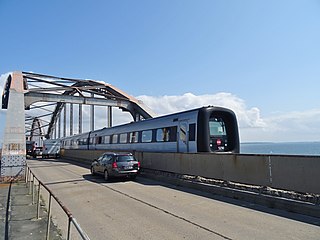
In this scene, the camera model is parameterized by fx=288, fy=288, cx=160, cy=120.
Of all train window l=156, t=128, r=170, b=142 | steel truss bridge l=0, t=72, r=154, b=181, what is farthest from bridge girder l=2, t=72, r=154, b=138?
train window l=156, t=128, r=170, b=142

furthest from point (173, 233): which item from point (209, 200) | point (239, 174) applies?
point (239, 174)

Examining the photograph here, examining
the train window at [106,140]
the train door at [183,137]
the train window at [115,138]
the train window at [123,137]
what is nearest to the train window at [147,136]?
the train window at [123,137]

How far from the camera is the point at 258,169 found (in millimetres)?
10164

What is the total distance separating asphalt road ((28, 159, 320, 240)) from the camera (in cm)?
619

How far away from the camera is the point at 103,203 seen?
991 centimetres

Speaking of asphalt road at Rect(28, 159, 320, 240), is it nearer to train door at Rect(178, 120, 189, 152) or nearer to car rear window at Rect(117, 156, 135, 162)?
car rear window at Rect(117, 156, 135, 162)

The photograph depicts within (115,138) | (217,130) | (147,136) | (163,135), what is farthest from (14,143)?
(217,130)

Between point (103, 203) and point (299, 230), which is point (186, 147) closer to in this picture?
point (103, 203)

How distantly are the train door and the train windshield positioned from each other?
4.63ft

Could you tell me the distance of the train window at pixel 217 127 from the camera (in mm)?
16872

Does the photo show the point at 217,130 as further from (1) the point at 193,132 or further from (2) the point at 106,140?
(2) the point at 106,140

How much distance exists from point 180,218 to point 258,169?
4041mm

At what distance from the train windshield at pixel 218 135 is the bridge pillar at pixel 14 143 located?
1203cm

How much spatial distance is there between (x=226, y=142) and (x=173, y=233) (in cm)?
1212
